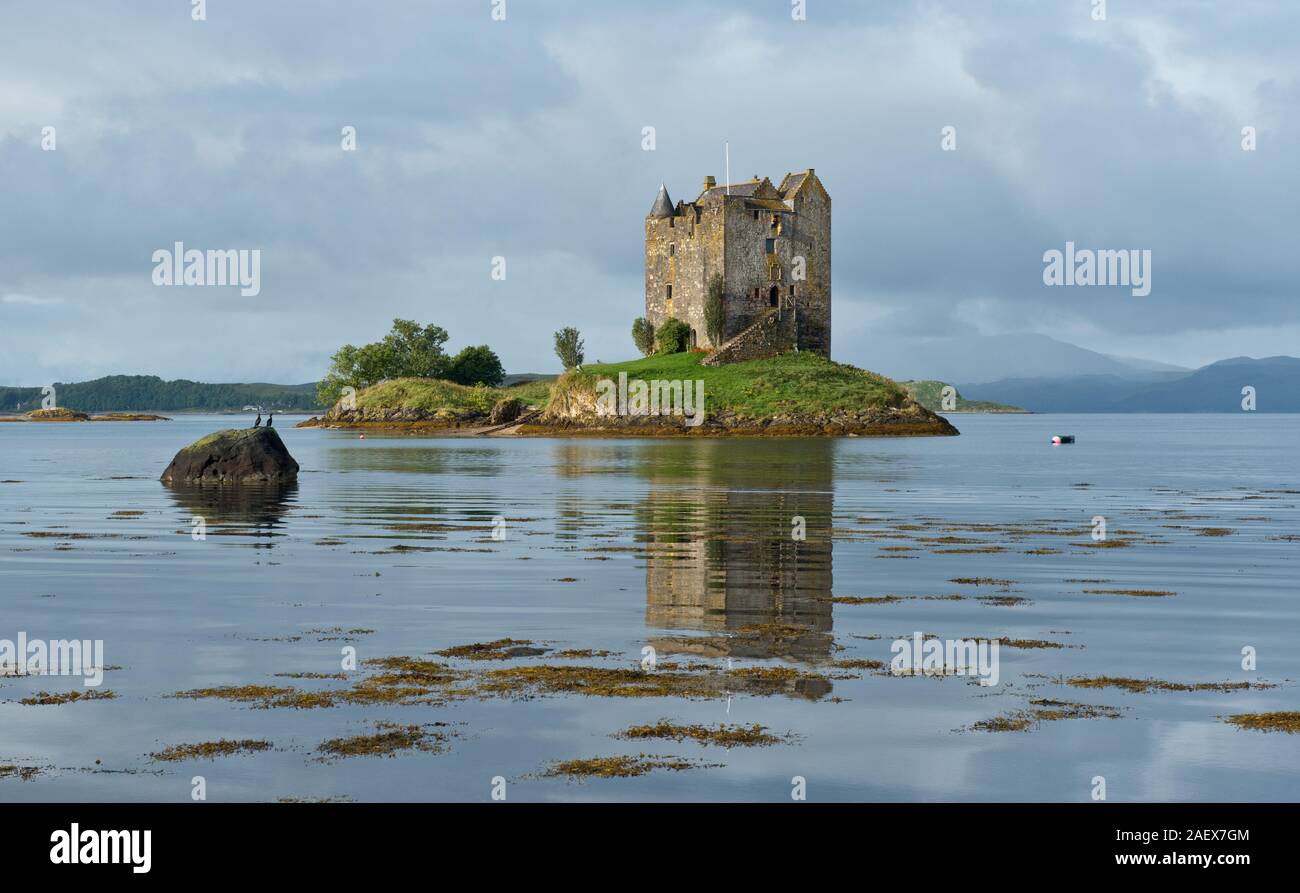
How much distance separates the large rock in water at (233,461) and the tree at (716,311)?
3818 inches

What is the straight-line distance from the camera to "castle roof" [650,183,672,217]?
160m

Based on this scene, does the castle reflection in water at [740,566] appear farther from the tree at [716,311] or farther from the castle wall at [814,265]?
the castle wall at [814,265]

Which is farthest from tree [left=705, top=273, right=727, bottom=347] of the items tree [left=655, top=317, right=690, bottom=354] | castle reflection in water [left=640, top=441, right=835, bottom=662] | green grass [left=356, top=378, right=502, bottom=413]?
castle reflection in water [left=640, top=441, right=835, bottom=662]

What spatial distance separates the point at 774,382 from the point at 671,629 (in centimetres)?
12370

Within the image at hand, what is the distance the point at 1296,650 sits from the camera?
54.0ft

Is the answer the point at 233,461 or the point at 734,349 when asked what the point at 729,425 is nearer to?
the point at 734,349

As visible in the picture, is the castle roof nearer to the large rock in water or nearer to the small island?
the small island

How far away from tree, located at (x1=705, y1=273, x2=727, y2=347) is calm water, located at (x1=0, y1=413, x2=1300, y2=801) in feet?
344

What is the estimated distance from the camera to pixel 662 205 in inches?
6309

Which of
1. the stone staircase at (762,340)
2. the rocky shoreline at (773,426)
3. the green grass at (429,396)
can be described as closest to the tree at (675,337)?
the stone staircase at (762,340)

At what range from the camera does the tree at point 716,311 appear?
14862 centimetres
